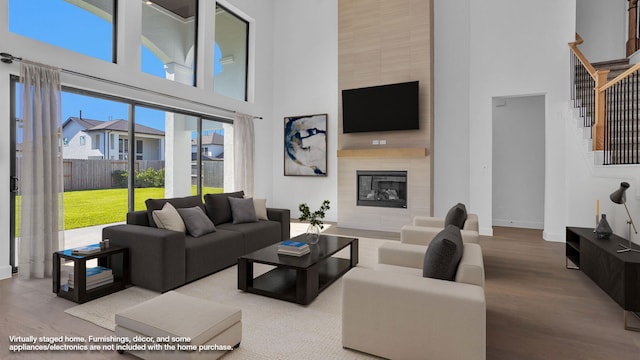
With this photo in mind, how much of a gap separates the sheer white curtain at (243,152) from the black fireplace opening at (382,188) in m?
2.38

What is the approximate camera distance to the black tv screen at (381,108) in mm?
6051

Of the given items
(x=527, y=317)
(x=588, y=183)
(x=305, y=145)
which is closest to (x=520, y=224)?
(x=588, y=183)

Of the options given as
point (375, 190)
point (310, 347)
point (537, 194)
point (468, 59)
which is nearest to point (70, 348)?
point (310, 347)

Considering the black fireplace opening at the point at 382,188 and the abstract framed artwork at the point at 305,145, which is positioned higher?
the abstract framed artwork at the point at 305,145

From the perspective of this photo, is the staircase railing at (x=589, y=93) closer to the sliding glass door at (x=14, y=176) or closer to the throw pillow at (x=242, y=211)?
A: the throw pillow at (x=242, y=211)

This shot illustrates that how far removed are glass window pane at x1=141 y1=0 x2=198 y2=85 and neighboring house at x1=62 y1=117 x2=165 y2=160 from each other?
39.6 inches

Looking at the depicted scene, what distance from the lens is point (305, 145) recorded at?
7.58 meters

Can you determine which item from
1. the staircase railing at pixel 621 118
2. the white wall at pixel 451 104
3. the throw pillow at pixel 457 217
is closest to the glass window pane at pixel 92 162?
the throw pillow at pixel 457 217

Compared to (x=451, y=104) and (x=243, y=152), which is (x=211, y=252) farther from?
(x=451, y=104)

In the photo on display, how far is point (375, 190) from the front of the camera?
6.48 meters

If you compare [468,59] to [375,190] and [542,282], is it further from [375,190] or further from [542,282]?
[542,282]

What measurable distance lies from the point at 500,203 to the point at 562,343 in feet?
16.5

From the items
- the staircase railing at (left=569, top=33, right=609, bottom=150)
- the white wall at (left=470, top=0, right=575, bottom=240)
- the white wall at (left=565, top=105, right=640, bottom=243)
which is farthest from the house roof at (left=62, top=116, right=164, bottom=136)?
the staircase railing at (left=569, top=33, right=609, bottom=150)

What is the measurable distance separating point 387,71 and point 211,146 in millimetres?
3863
